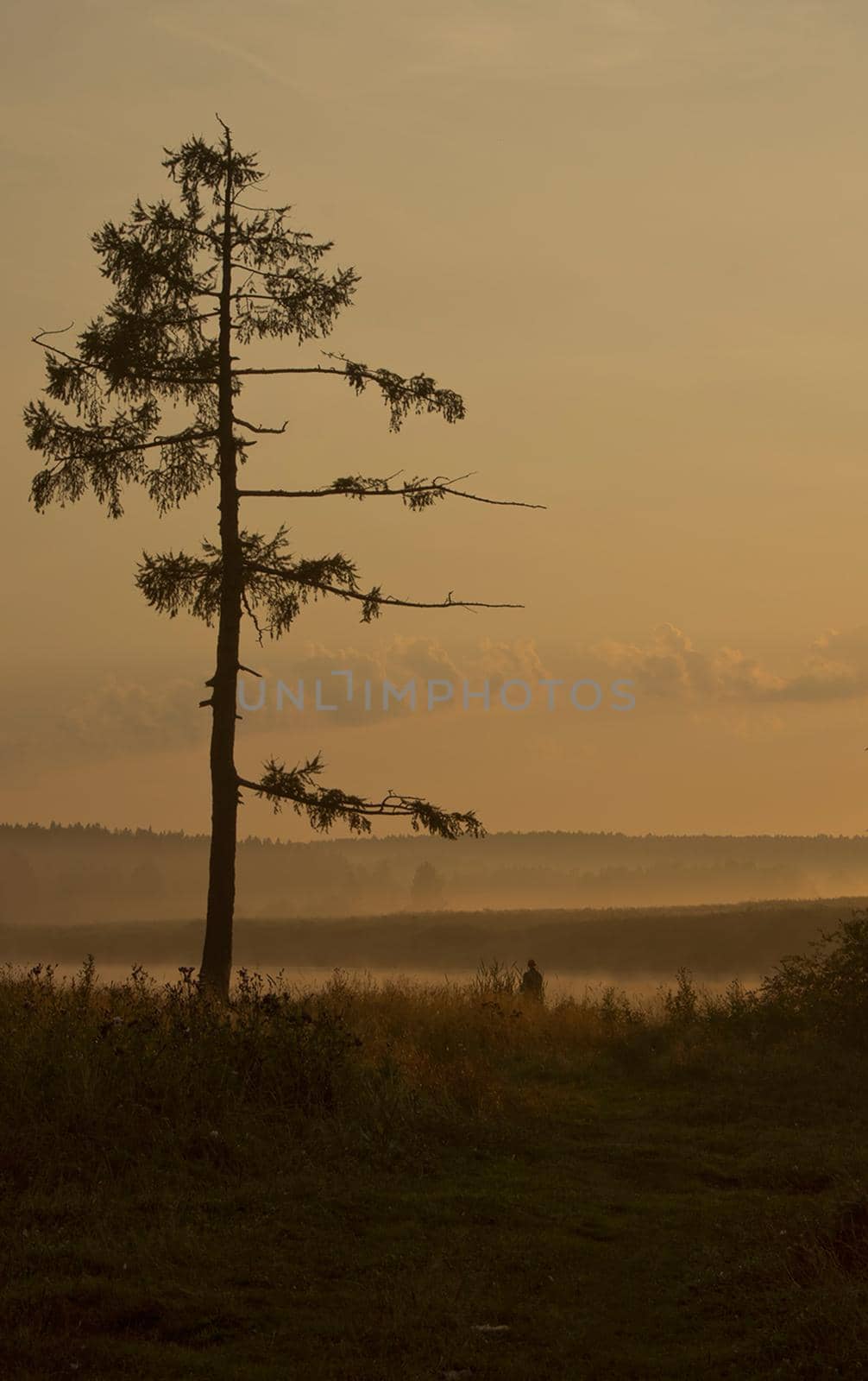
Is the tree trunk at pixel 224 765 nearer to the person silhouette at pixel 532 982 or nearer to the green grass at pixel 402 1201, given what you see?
the green grass at pixel 402 1201

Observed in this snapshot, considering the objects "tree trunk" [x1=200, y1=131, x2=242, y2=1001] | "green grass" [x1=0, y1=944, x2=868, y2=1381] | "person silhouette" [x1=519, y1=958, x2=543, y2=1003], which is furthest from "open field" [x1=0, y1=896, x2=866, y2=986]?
"green grass" [x1=0, y1=944, x2=868, y2=1381]

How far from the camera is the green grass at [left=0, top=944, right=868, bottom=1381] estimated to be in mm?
7945

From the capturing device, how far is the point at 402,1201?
35.4 ft

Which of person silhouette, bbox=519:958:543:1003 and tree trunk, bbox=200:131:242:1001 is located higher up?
tree trunk, bbox=200:131:242:1001

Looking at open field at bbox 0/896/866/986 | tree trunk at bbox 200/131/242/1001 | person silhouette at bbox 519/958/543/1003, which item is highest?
tree trunk at bbox 200/131/242/1001

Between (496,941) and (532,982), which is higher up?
(532,982)

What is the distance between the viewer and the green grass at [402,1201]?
7945 mm

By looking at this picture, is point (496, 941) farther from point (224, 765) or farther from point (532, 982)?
point (224, 765)

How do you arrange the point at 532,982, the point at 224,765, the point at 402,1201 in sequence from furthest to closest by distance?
the point at 532,982
the point at 224,765
the point at 402,1201

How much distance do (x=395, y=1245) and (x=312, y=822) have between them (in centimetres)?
1156

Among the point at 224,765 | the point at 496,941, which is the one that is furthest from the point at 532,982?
the point at 496,941

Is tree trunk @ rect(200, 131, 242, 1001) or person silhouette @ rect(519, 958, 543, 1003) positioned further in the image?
person silhouette @ rect(519, 958, 543, 1003)

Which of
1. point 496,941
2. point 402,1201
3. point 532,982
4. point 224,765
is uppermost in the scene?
point 224,765

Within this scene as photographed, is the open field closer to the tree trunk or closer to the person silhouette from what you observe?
the person silhouette
